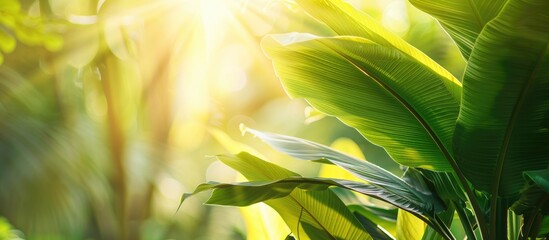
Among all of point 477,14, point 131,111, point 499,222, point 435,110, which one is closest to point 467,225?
point 499,222

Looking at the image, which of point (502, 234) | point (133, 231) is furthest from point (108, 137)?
point (502, 234)

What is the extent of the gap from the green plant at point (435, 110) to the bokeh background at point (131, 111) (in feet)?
6.73

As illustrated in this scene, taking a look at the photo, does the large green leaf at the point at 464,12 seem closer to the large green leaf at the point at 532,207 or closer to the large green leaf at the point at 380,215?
the large green leaf at the point at 532,207

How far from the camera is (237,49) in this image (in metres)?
4.28

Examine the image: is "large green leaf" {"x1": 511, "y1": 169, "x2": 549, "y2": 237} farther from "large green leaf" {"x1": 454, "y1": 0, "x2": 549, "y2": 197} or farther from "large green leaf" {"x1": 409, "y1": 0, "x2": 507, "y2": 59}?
"large green leaf" {"x1": 409, "y1": 0, "x2": 507, "y2": 59}

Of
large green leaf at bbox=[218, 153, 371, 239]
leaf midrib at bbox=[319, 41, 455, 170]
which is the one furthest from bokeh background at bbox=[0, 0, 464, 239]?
leaf midrib at bbox=[319, 41, 455, 170]

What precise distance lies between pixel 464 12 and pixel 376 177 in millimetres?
249

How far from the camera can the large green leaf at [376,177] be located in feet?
2.66

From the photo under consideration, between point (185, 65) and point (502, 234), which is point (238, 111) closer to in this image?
point (185, 65)

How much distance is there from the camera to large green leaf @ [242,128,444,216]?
2.66 ft

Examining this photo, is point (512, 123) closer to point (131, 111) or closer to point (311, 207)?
point (311, 207)

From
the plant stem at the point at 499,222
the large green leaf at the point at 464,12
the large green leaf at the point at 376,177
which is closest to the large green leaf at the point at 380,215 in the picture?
the large green leaf at the point at 376,177

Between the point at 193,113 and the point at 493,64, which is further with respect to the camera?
the point at 193,113

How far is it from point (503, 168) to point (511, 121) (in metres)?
0.07
